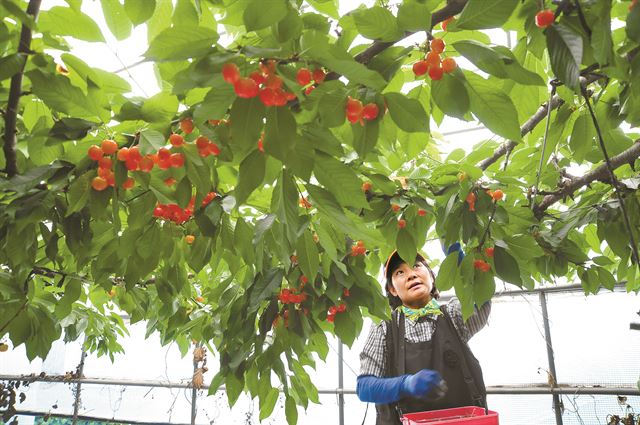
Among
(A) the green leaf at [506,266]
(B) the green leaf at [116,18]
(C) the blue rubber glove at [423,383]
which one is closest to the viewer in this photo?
(B) the green leaf at [116,18]

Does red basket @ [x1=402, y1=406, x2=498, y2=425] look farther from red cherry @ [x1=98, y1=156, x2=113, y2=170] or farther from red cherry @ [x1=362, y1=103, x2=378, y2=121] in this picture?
red cherry @ [x1=98, y1=156, x2=113, y2=170]

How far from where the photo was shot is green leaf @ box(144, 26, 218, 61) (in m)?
0.52

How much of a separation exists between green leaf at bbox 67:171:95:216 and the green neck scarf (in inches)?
59.5

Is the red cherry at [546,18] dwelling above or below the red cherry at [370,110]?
above

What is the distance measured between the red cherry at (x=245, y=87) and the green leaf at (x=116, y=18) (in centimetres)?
31

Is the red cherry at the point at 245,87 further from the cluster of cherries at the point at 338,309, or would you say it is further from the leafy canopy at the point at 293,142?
the cluster of cherries at the point at 338,309

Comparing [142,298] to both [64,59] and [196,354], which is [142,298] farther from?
[196,354]

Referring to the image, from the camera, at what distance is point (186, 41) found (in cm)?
53

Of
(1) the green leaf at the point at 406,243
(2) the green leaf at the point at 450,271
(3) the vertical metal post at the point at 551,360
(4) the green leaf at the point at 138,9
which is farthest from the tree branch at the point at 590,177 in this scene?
(3) the vertical metal post at the point at 551,360

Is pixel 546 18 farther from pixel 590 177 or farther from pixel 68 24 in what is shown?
pixel 590 177

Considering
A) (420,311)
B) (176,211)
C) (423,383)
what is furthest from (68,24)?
(420,311)

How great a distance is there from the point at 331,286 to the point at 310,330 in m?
0.21

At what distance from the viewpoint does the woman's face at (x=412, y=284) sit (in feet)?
6.52

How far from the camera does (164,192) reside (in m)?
0.84
